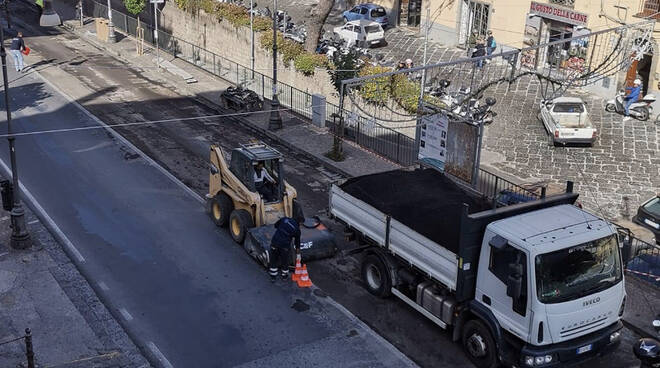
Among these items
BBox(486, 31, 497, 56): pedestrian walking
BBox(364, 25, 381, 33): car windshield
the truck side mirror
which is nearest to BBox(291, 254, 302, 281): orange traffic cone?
the truck side mirror

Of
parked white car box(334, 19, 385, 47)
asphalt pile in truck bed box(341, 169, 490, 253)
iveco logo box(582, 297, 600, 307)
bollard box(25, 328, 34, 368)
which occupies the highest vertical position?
asphalt pile in truck bed box(341, 169, 490, 253)

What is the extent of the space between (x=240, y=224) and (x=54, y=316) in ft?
16.7

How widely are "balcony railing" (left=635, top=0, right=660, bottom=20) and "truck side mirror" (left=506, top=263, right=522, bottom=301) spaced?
901 inches

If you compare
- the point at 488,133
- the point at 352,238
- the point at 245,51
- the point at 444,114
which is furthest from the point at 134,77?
the point at 352,238

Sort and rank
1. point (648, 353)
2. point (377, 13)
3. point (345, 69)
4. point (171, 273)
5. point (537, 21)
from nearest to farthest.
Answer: point (648, 353) < point (171, 273) < point (345, 69) < point (537, 21) < point (377, 13)

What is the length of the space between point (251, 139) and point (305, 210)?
714 cm

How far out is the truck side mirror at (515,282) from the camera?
43.7 ft

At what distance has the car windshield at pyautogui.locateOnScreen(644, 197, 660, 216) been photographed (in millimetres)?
21737

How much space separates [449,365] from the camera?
15.0 meters

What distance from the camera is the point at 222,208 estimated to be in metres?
20.2

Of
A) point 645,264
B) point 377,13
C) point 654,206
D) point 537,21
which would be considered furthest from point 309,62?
point 645,264

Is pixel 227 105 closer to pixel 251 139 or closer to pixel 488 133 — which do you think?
pixel 251 139

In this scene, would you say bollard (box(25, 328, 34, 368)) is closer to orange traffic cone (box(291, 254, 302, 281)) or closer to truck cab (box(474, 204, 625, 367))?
orange traffic cone (box(291, 254, 302, 281))

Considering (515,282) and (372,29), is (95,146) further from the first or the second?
(372,29)
